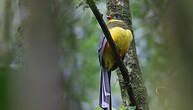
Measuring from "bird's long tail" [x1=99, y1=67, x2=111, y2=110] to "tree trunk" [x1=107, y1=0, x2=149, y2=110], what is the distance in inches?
6.2

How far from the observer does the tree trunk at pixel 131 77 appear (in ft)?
13.1

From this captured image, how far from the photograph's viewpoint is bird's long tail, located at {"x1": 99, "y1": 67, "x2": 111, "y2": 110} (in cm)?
368

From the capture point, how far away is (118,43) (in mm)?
4328

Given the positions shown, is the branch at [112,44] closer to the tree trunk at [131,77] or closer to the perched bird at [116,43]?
the tree trunk at [131,77]

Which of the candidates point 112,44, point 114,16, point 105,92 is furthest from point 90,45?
point 112,44

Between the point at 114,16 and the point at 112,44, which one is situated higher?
the point at 114,16

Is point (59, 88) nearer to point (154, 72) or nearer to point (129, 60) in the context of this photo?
point (129, 60)

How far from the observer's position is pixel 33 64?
103 cm

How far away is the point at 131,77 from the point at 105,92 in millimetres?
367

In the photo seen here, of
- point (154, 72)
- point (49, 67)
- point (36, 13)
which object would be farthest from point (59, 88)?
point (154, 72)

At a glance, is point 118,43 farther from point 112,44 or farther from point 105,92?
point 112,44

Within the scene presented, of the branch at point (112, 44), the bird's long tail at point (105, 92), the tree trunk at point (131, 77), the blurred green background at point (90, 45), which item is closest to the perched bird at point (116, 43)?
the bird's long tail at point (105, 92)

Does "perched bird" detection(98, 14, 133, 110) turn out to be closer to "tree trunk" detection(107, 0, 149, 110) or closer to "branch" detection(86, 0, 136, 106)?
"tree trunk" detection(107, 0, 149, 110)

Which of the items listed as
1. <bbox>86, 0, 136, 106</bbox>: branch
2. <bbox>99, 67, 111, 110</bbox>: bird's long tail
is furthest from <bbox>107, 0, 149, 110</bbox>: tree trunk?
<bbox>99, 67, 111, 110</bbox>: bird's long tail
